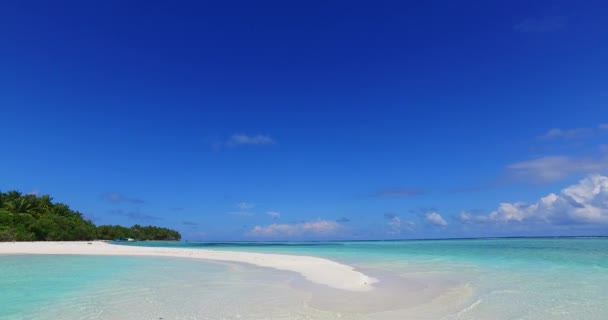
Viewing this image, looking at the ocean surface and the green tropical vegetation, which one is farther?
the green tropical vegetation

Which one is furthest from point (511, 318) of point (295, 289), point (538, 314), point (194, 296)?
point (194, 296)

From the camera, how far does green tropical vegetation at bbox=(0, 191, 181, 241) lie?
50.1 m

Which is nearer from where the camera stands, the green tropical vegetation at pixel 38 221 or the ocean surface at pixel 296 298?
the ocean surface at pixel 296 298

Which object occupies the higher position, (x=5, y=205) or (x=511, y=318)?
(x=5, y=205)

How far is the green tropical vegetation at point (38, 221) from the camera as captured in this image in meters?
50.1

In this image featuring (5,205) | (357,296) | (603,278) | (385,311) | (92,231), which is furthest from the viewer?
(92,231)

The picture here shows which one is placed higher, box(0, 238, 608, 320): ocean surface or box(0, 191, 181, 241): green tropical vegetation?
box(0, 191, 181, 241): green tropical vegetation

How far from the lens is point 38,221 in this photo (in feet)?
178

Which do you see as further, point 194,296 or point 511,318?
point 194,296

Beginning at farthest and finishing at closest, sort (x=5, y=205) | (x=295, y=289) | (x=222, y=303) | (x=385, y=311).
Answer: (x=5, y=205), (x=295, y=289), (x=222, y=303), (x=385, y=311)

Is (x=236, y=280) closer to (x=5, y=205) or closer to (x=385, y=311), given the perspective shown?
(x=385, y=311)

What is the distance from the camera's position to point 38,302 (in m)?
9.36

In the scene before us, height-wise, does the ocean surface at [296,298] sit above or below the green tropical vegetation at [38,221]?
below

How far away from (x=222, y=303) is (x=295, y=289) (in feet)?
9.59
